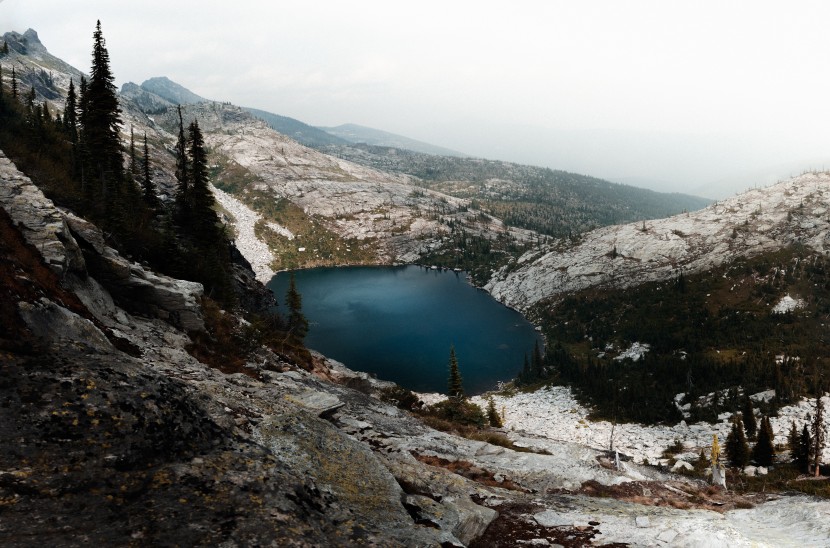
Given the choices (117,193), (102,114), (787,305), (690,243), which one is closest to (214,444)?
(117,193)

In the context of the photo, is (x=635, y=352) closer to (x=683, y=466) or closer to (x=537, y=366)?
(x=537, y=366)

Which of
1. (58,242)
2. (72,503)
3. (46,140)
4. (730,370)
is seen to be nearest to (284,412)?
(72,503)

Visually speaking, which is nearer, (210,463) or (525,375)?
(210,463)

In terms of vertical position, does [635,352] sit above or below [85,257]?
below

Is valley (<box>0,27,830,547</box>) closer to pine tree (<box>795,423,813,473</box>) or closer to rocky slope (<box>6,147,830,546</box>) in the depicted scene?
rocky slope (<box>6,147,830,546</box>)

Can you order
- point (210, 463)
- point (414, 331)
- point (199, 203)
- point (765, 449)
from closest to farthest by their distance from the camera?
point (210, 463)
point (765, 449)
point (199, 203)
point (414, 331)

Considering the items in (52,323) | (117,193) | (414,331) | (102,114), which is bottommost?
(414,331)
